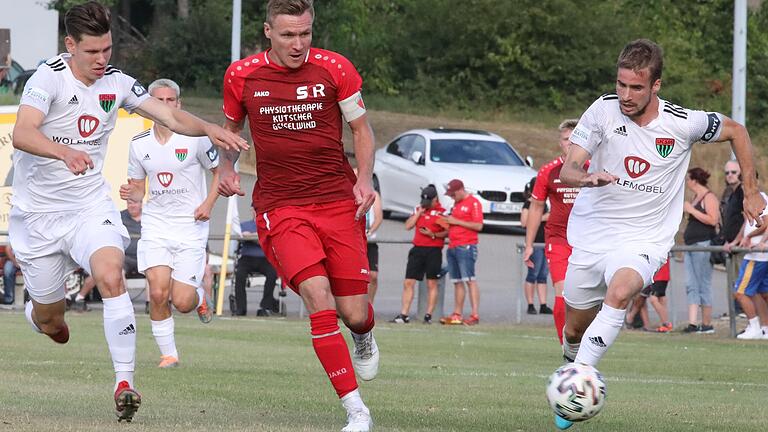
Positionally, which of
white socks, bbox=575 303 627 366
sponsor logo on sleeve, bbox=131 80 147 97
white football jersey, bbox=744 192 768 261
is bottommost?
white football jersey, bbox=744 192 768 261

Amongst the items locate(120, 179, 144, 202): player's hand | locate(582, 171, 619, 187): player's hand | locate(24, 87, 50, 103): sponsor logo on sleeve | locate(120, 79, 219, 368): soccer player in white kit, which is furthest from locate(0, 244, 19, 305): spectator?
locate(582, 171, 619, 187): player's hand

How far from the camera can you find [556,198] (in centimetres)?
1382

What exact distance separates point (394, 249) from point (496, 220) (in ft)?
8.14

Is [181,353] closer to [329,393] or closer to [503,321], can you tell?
[329,393]

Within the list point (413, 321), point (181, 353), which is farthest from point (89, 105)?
point (413, 321)

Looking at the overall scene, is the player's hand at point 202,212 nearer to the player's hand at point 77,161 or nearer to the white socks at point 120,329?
the white socks at point 120,329

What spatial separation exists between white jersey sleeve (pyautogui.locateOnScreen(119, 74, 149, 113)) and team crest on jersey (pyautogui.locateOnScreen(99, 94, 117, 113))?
4.3 inches

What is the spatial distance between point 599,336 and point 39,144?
3477 millimetres

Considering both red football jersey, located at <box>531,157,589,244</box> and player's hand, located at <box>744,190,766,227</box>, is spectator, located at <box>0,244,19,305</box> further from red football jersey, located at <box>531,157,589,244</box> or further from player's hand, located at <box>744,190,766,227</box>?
player's hand, located at <box>744,190,766,227</box>

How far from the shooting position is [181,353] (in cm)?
1506

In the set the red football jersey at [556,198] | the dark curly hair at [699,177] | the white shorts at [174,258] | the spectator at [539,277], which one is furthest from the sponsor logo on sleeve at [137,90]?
the spectator at [539,277]

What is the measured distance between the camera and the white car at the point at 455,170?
30.2m

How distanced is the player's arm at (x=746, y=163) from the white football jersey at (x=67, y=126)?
3.71 m

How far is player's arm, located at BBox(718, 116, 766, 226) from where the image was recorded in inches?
372
